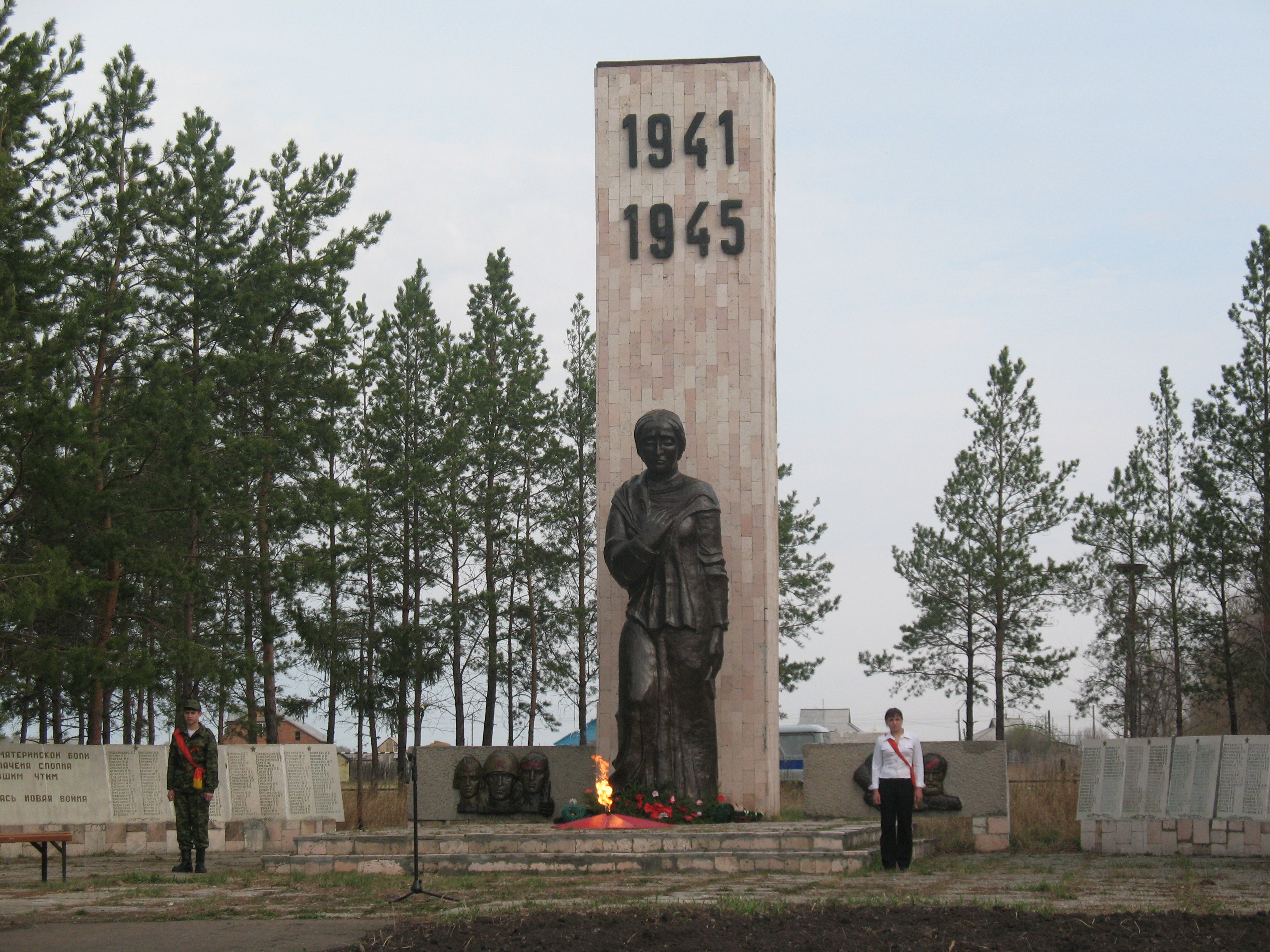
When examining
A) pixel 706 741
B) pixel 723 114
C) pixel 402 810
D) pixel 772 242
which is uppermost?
pixel 723 114

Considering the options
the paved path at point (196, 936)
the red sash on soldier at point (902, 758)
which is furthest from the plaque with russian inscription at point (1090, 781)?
the paved path at point (196, 936)

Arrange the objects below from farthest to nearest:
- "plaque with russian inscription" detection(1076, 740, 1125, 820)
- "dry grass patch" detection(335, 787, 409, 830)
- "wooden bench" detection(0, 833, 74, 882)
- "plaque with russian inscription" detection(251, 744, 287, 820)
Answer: "dry grass patch" detection(335, 787, 409, 830), "plaque with russian inscription" detection(251, 744, 287, 820), "plaque with russian inscription" detection(1076, 740, 1125, 820), "wooden bench" detection(0, 833, 74, 882)

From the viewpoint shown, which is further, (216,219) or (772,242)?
(216,219)

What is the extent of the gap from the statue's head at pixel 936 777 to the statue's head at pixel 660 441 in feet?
13.3

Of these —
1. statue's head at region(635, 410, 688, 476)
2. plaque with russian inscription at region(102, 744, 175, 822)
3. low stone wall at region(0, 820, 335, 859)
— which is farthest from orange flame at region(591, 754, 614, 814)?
plaque with russian inscription at region(102, 744, 175, 822)

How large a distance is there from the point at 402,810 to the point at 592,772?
130 inches

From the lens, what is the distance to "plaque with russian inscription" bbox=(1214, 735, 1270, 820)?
12055 millimetres

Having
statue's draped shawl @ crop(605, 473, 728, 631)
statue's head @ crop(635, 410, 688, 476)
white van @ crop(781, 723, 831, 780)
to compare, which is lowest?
white van @ crop(781, 723, 831, 780)

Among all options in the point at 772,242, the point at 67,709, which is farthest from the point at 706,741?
the point at 67,709

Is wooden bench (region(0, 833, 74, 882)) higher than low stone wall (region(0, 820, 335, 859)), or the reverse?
wooden bench (region(0, 833, 74, 882))

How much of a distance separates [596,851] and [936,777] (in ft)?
15.9

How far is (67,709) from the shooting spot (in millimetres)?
29844

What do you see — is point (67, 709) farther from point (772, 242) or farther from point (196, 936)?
point (196, 936)

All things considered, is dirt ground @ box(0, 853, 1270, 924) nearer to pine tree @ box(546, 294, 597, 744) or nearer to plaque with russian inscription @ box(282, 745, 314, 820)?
plaque with russian inscription @ box(282, 745, 314, 820)
